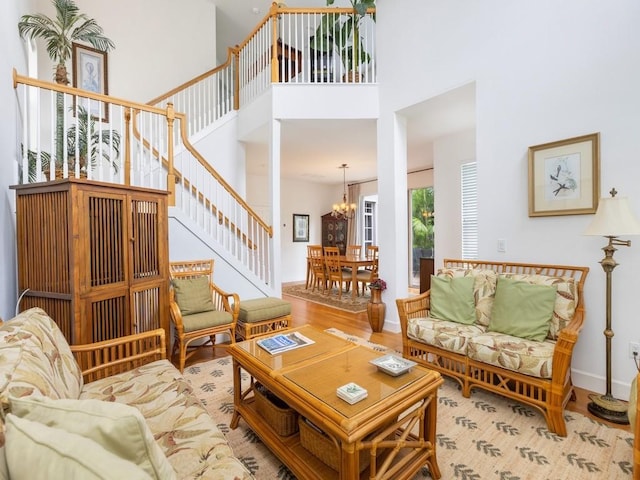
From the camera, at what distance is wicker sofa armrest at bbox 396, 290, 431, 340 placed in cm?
271

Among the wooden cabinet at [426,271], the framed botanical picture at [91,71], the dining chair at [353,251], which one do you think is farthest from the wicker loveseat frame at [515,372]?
the framed botanical picture at [91,71]

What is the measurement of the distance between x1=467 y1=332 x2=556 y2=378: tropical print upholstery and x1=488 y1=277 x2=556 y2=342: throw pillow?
2.8 inches

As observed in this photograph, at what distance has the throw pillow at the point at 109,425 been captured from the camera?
2.38 feet

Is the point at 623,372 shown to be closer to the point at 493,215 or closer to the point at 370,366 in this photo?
the point at 493,215

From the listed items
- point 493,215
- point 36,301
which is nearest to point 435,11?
point 493,215

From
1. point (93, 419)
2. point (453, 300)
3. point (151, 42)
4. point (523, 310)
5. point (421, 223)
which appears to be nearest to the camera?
point (93, 419)

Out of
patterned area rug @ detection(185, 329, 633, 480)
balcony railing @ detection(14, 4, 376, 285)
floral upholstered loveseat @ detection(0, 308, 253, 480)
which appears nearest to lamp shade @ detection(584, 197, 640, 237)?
patterned area rug @ detection(185, 329, 633, 480)

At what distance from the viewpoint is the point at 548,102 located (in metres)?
2.63

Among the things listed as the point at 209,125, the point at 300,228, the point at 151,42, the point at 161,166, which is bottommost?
the point at 300,228

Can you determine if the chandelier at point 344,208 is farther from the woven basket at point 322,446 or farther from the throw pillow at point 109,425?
the throw pillow at point 109,425

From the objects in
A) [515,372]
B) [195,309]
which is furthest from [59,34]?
[515,372]

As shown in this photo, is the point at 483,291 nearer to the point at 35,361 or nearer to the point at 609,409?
the point at 609,409

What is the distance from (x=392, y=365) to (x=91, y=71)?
5.78m

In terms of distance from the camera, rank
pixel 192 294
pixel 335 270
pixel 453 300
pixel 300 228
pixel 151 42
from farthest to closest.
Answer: pixel 300 228
pixel 335 270
pixel 151 42
pixel 192 294
pixel 453 300
